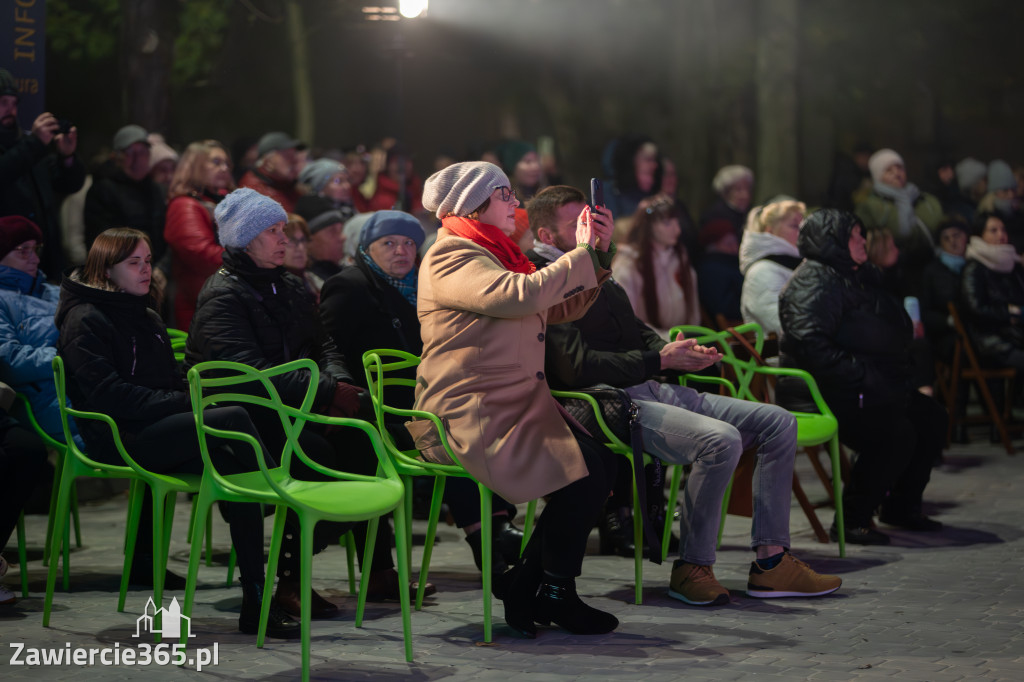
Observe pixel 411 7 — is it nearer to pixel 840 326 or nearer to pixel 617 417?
pixel 840 326

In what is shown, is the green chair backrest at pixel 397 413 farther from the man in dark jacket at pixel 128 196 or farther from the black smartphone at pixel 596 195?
the man in dark jacket at pixel 128 196

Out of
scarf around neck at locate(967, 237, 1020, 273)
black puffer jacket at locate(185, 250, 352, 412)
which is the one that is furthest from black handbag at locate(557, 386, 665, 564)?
scarf around neck at locate(967, 237, 1020, 273)

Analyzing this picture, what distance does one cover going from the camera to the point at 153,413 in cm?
520

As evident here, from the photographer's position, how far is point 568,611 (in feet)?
16.6

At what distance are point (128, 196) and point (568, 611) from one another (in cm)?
489

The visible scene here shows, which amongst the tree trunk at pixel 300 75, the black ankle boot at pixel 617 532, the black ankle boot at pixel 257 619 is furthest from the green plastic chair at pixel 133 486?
the tree trunk at pixel 300 75

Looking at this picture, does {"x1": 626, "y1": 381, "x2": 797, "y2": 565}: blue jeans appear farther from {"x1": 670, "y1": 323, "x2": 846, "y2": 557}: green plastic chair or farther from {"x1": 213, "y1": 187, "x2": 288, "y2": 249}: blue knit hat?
{"x1": 213, "y1": 187, "x2": 288, "y2": 249}: blue knit hat

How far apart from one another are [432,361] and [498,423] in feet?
1.14

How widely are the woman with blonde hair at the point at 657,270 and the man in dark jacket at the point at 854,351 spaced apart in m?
1.55

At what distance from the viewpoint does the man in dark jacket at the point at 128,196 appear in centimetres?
870

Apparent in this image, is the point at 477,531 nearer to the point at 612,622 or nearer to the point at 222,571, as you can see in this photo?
the point at 612,622

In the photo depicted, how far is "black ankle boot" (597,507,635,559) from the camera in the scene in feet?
21.8

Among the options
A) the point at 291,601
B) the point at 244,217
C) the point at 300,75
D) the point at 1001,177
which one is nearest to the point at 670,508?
the point at 291,601

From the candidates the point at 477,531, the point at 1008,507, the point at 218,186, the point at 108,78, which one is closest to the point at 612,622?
the point at 477,531
